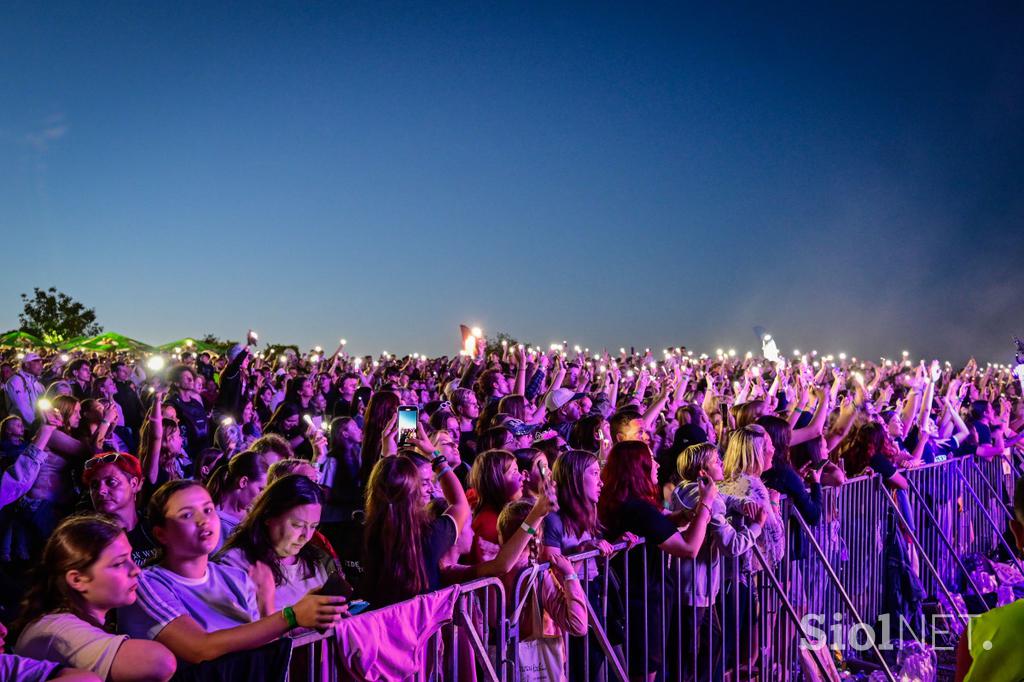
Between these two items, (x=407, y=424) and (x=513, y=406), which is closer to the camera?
(x=407, y=424)

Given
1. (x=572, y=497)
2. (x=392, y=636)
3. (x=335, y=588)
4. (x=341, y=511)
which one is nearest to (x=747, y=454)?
(x=572, y=497)

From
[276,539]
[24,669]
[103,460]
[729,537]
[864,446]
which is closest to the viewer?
[24,669]

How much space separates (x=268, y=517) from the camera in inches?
149

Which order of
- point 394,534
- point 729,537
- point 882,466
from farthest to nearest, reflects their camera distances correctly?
1. point 882,466
2. point 729,537
3. point 394,534

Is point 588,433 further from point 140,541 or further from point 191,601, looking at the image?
point 191,601

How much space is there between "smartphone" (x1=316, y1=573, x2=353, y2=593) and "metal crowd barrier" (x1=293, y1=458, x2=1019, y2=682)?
479 mm

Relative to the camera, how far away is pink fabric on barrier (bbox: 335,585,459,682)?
3312 millimetres

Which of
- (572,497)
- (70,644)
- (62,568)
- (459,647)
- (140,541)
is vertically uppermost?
(572,497)

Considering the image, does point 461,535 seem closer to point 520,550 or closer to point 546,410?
point 520,550

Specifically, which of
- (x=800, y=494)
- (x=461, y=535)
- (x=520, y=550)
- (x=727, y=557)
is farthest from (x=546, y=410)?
(x=520, y=550)

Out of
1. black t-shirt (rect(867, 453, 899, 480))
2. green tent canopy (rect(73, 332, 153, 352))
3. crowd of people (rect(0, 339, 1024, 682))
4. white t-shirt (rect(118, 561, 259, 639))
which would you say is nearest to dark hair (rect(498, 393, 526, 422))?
crowd of people (rect(0, 339, 1024, 682))

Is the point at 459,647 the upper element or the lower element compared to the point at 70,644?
lower

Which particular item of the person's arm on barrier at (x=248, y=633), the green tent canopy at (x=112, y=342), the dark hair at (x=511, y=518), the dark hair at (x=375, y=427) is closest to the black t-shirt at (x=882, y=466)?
the dark hair at (x=375, y=427)

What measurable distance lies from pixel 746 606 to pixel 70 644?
14.5 feet
